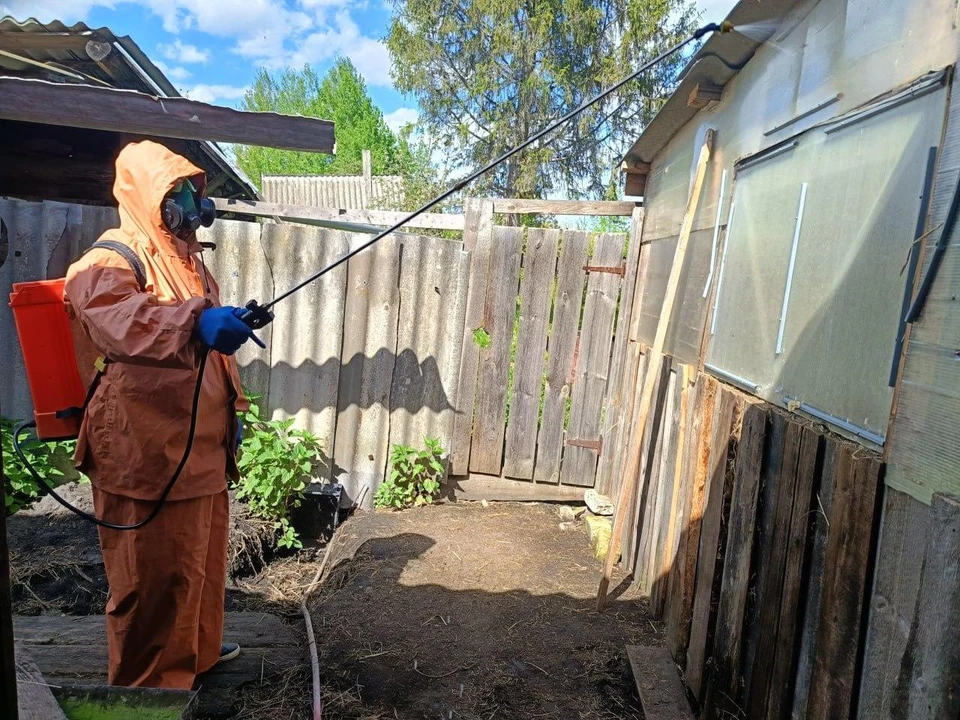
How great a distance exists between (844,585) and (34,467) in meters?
4.77

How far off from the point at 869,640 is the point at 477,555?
2.83 metres

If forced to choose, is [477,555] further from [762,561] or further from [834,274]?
[834,274]

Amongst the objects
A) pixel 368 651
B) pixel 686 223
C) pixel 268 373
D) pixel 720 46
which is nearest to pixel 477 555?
pixel 368 651

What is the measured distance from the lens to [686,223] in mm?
3445

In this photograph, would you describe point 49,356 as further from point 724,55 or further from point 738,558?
point 724,55

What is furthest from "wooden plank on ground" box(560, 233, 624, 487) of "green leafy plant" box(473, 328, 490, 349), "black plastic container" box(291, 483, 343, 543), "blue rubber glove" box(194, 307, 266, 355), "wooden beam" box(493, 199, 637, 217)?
"blue rubber glove" box(194, 307, 266, 355)

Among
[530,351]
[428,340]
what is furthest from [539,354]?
[428,340]

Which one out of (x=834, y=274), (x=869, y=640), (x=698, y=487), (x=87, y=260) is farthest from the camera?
(x=698, y=487)

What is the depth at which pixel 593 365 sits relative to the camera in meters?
5.01

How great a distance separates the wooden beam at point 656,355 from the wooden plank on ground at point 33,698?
2.66 m

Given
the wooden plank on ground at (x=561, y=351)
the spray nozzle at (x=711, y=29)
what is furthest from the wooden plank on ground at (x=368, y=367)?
the spray nozzle at (x=711, y=29)

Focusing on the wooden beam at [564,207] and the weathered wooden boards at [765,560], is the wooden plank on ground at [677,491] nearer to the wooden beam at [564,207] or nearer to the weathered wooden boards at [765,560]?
the weathered wooden boards at [765,560]

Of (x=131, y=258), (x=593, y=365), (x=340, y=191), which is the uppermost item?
(x=340, y=191)

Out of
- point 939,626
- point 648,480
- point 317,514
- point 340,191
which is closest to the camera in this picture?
point 939,626
